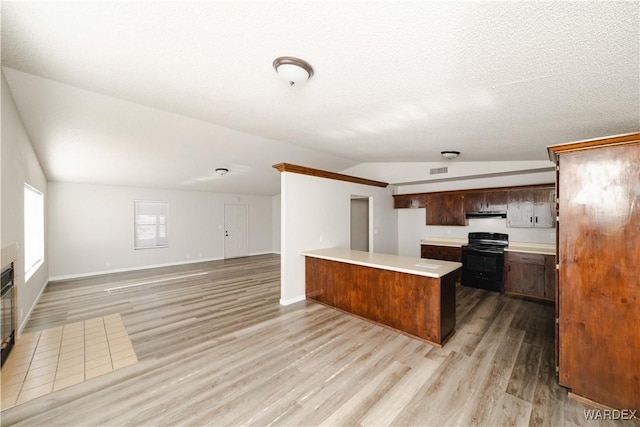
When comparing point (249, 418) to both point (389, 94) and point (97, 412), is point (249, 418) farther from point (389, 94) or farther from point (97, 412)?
point (389, 94)

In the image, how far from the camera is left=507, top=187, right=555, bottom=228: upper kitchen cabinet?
15.4 feet

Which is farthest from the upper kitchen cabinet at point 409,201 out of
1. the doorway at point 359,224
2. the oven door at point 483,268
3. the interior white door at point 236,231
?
the interior white door at point 236,231

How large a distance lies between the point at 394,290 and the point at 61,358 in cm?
374

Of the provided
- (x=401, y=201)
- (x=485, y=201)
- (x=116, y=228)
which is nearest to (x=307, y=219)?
(x=401, y=201)

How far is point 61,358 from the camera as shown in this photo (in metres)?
2.71

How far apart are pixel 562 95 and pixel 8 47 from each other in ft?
12.9

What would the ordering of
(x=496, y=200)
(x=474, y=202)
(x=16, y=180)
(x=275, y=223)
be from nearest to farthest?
(x=16, y=180), (x=496, y=200), (x=474, y=202), (x=275, y=223)

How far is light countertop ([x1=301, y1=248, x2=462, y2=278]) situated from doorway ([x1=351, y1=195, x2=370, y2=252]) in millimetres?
3458

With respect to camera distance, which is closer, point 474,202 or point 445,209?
point 474,202

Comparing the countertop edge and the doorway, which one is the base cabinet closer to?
the countertop edge

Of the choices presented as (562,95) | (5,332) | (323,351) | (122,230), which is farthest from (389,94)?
(122,230)

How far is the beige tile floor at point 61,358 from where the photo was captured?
226 centimetres

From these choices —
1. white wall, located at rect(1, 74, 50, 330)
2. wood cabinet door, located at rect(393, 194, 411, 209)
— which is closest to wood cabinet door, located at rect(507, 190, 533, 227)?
wood cabinet door, located at rect(393, 194, 411, 209)

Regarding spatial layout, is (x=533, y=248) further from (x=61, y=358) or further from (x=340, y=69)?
(x=61, y=358)
